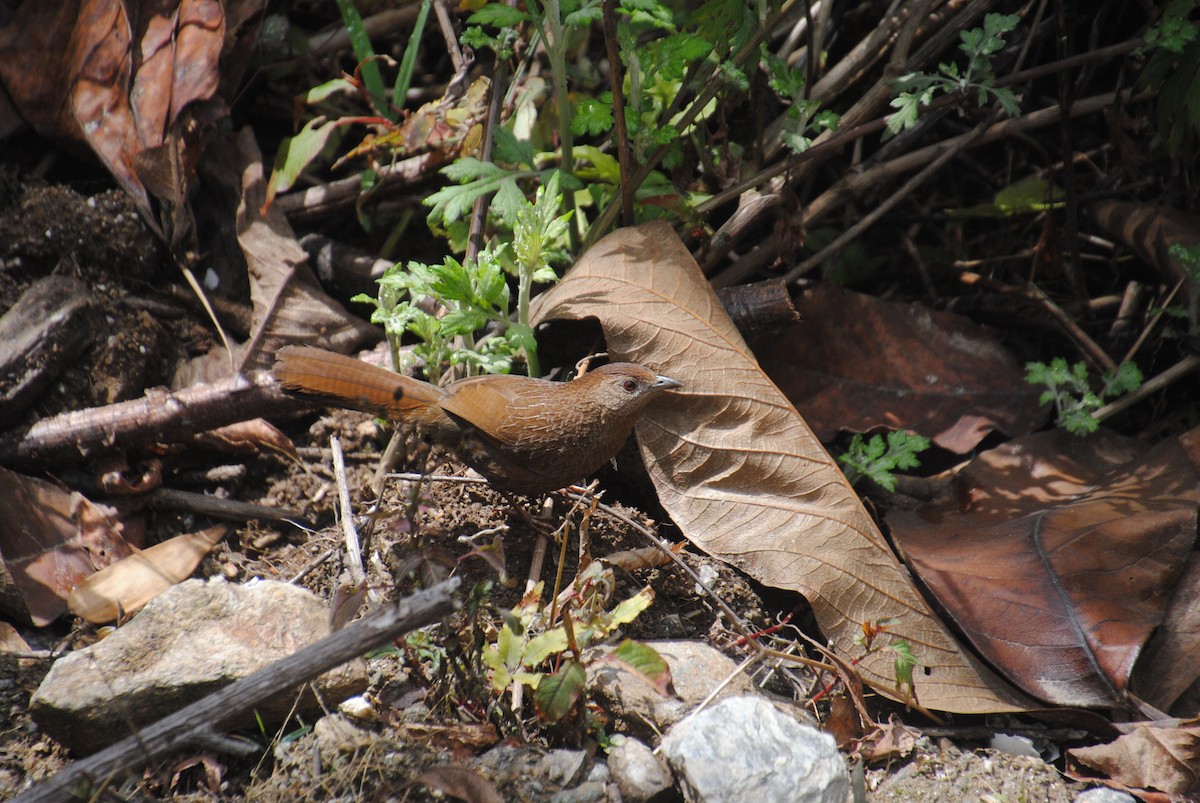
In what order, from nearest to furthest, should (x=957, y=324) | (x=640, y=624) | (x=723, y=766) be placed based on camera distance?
1. (x=723, y=766)
2. (x=640, y=624)
3. (x=957, y=324)

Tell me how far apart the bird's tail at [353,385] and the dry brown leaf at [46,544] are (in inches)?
33.8

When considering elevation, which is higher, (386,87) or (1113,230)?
(386,87)

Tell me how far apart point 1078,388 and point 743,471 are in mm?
1455

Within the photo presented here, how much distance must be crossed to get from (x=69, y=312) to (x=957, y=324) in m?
3.66

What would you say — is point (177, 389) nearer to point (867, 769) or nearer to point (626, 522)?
point (626, 522)

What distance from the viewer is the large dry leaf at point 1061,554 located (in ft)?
9.40

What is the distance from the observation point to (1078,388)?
3625 millimetres

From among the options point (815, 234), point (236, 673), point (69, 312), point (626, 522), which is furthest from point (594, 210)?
point (236, 673)

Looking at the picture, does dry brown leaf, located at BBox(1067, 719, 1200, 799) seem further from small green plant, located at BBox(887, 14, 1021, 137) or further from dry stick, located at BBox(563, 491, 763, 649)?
small green plant, located at BBox(887, 14, 1021, 137)

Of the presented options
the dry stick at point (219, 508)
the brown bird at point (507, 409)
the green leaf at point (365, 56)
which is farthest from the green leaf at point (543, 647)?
Answer: the green leaf at point (365, 56)

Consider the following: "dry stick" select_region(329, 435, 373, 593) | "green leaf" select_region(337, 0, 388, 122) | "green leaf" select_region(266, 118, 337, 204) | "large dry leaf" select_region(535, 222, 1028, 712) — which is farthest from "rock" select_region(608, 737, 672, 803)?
"green leaf" select_region(337, 0, 388, 122)

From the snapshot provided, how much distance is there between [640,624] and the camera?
3150 millimetres

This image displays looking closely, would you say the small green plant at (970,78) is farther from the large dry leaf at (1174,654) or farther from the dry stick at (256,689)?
the dry stick at (256,689)

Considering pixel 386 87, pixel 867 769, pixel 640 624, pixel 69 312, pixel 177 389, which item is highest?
pixel 386 87
